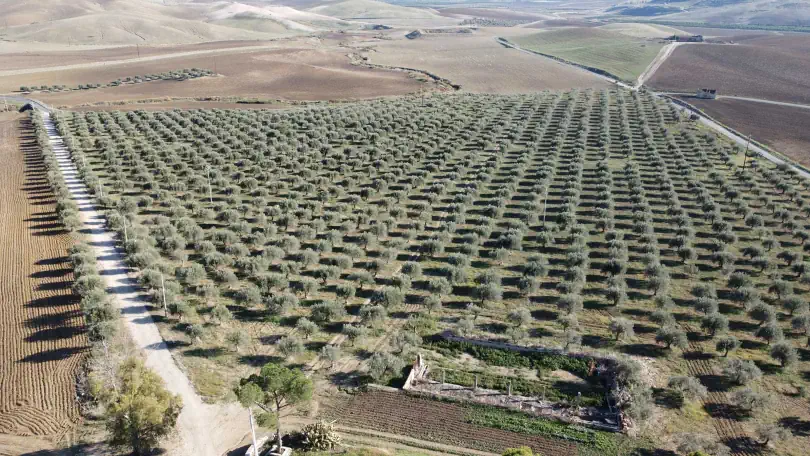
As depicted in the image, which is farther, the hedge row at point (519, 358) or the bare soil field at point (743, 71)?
the bare soil field at point (743, 71)

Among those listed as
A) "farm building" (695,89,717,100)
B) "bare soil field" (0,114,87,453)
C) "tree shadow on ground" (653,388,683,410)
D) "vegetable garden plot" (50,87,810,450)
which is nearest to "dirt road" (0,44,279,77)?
"vegetable garden plot" (50,87,810,450)

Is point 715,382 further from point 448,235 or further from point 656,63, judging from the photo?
point 656,63

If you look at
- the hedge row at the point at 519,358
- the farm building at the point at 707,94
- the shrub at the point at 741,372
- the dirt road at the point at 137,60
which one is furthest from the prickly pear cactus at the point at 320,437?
the dirt road at the point at 137,60

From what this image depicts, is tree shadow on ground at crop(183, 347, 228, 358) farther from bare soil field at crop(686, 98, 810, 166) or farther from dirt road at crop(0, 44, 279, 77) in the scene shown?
dirt road at crop(0, 44, 279, 77)

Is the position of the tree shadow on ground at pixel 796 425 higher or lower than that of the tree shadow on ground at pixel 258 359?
higher

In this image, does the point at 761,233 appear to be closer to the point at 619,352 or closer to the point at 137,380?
the point at 619,352

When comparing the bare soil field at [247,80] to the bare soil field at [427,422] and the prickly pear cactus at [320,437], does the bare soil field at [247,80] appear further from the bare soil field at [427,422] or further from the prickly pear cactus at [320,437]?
the prickly pear cactus at [320,437]

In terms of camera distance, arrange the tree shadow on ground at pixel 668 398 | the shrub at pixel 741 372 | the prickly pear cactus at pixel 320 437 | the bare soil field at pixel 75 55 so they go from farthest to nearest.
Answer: the bare soil field at pixel 75 55 → the shrub at pixel 741 372 → the tree shadow on ground at pixel 668 398 → the prickly pear cactus at pixel 320 437
